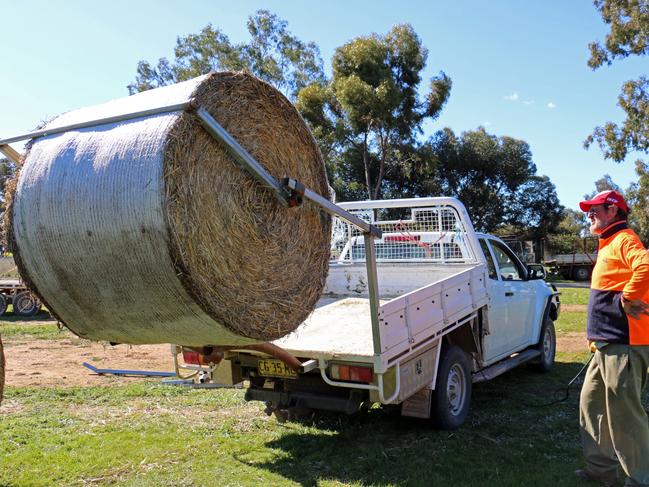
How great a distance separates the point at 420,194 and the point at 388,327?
2942 cm

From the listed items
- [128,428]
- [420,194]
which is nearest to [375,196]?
[420,194]

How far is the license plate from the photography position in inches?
200

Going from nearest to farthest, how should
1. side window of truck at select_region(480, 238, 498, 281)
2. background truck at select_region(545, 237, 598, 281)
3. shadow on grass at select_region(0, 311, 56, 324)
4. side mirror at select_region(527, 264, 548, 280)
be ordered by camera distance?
side window of truck at select_region(480, 238, 498, 281), side mirror at select_region(527, 264, 548, 280), shadow on grass at select_region(0, 311, 56, 324), background truck at select_region(545, 237, 598, 281)

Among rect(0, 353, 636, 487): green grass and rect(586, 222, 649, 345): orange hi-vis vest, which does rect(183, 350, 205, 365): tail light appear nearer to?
rect(0, 353, 636, 487): green grass

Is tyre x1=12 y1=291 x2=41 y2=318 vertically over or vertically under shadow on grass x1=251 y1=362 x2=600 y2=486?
over

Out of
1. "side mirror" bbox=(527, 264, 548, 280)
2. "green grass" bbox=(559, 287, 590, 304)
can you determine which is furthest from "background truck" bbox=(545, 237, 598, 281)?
"side mirror" bbox=(527, 264, 548, 280)

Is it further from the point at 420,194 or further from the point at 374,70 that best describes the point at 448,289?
the point at 420,194

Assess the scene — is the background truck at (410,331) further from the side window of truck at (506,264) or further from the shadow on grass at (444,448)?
the shadow on grass at (444,448)

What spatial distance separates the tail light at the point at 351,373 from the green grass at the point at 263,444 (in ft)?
2.33

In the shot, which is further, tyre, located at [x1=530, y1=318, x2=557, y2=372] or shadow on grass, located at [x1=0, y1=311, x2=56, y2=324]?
shadow on grass, located at [x1=0, y1=311, x2=56, y2=324]

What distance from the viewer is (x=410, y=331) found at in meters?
5.02

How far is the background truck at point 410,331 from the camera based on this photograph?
15.6ft

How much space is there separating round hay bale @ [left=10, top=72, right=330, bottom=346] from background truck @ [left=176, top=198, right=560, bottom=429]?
3.51ft

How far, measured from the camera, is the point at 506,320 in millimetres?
7086
